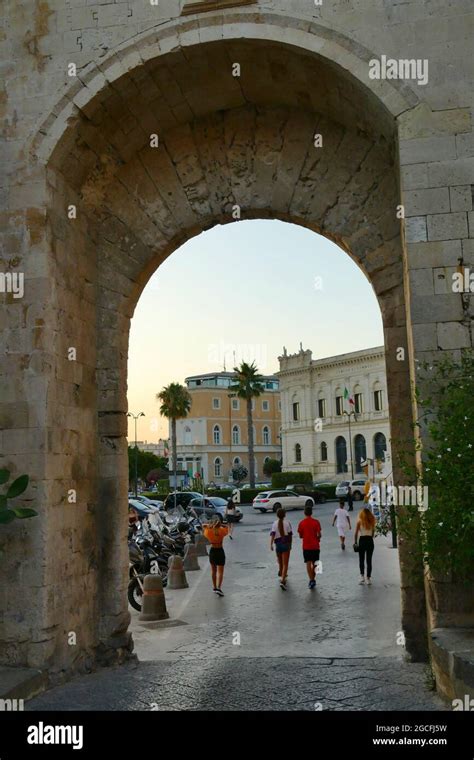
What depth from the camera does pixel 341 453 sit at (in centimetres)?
6106

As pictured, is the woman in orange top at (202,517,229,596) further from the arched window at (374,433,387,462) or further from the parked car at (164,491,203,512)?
the arched window at (374,433,387,462)

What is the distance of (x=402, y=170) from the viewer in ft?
18.9

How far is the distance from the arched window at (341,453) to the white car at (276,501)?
2677 centimetres

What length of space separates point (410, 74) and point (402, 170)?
879 millimetres

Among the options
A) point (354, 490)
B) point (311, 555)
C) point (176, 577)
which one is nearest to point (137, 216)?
point (311, 555)

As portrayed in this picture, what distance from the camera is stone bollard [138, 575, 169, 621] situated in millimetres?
9297

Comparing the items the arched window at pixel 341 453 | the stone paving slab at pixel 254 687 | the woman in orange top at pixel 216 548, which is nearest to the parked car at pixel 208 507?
the woman in orange top at pixel 216 548

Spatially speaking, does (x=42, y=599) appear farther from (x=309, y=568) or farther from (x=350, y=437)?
(x=350, y=437)

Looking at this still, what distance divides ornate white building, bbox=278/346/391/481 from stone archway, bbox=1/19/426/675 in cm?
4951

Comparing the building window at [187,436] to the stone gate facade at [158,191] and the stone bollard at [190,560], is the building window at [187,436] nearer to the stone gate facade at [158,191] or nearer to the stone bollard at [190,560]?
the stone bollard at [190,560]

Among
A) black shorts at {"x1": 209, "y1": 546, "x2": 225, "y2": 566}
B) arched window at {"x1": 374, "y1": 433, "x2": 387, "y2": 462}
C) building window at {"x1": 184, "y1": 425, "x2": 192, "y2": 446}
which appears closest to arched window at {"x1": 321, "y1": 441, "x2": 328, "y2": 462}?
arched window at {"x1": 374, "y1": 433, "x2": 387, "y2": 462}

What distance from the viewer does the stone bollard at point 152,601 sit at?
9297mm

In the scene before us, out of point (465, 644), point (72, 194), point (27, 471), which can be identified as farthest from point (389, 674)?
point (72, 194)

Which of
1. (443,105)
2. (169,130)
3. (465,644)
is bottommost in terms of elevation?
(465,644)
